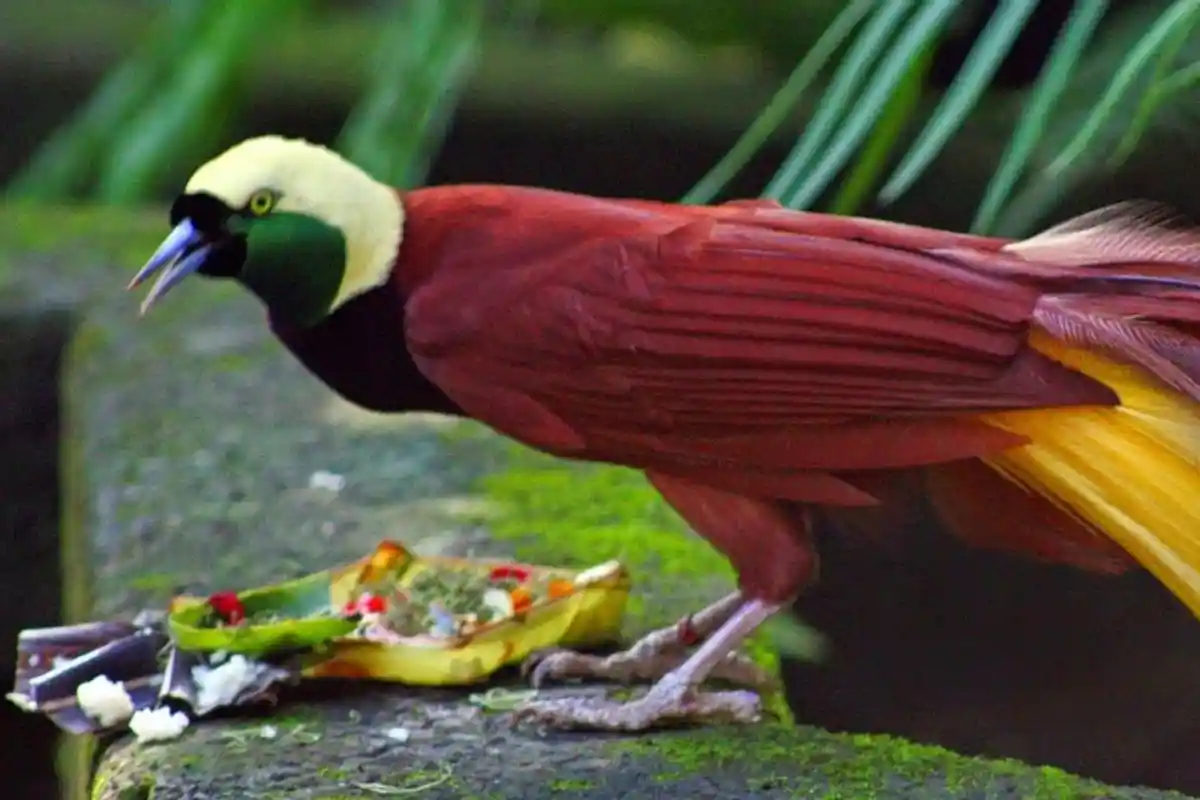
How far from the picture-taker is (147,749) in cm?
72

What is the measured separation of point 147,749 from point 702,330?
1.05 ft

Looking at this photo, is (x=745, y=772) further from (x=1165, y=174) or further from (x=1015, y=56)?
(x=1015, y=56)

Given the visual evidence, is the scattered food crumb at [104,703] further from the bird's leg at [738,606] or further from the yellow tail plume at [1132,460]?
the yellow tail plume at [1132,460]

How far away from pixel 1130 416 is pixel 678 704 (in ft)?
0.81

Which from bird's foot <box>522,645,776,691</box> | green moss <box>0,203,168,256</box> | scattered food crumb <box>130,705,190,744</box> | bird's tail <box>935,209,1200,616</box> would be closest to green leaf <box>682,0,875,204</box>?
bird's tail <box>935,209,1200,616</box>

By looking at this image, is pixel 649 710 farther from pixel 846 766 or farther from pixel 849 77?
pixel 849 77

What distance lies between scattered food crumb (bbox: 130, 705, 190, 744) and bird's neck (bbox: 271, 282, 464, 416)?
0.57ft

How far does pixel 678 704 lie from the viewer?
73 centimetres

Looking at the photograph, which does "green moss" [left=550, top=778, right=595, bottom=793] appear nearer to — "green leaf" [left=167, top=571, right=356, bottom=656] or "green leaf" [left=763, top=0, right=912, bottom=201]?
"green leaf" [left=167, top=571, right=356, bottom=656]

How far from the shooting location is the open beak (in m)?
0.68

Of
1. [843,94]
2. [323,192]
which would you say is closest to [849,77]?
[843,94]

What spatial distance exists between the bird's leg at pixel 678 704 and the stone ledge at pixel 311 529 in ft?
0.04

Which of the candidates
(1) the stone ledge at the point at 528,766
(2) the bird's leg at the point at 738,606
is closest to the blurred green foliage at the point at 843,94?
(2) the bird's leg at the point at 738,606

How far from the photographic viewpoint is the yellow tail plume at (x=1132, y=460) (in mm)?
619
